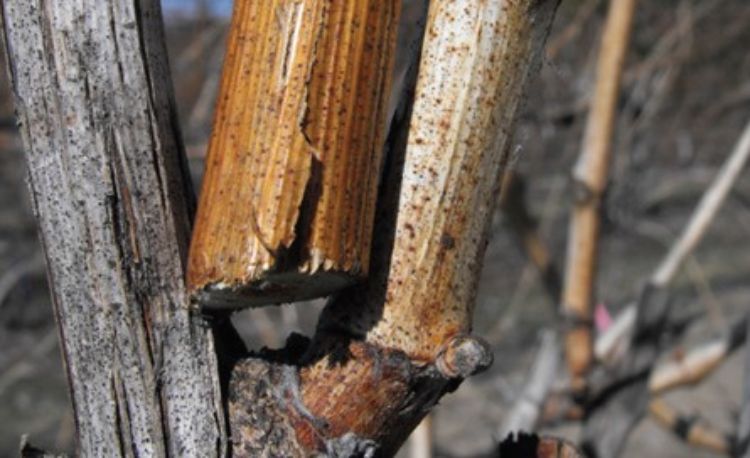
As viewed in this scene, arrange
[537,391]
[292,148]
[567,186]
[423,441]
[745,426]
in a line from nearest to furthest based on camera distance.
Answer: [292,148] < [745,426] < [423,441] < [537,391] < [567,186]

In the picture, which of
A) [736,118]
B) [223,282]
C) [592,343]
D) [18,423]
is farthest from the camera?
[18,423]

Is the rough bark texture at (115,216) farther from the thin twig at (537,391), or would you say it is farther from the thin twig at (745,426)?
the thin twig at (537,391)

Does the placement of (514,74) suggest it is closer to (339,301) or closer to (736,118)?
(339,301)

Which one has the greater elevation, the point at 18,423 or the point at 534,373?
the point at 534,373

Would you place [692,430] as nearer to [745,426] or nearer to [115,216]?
[745,426]

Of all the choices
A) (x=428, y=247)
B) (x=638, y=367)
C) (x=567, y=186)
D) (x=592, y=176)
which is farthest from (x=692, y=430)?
(x=428, y=247)

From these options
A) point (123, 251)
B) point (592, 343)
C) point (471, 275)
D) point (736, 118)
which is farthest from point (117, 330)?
point (736, 118)

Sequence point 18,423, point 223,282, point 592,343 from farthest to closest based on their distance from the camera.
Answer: point 18,423
point 592,343
point 223,282
